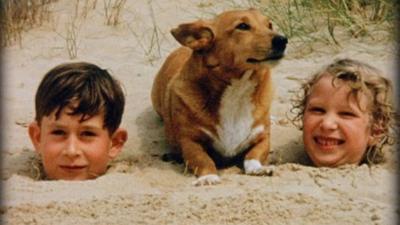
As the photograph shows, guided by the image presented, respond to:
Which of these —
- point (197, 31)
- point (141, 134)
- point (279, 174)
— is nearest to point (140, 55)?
point (141, 134)

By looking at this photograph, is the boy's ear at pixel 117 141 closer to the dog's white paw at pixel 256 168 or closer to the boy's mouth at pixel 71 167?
the boy's mouth at pixel 71 167

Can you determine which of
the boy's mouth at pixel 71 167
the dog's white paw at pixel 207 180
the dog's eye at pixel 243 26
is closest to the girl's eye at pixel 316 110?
the dog's eye at pixel 243 26

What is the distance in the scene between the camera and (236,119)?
4965 millimetres

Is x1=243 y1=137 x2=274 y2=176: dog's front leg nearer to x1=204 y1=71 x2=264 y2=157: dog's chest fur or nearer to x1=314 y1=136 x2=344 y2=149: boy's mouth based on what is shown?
x1=204 y1=71 x2=264 y2=157: dog's chest fur

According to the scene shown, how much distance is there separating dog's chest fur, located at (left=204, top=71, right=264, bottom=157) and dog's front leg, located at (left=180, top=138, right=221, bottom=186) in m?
0.11

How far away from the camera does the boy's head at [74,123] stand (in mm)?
4656

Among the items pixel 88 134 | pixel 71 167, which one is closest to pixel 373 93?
pixel 88 134

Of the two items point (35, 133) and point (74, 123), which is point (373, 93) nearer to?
point (74, 123)

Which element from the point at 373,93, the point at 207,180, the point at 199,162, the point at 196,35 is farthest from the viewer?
the point at 373,93

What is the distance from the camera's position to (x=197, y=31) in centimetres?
492

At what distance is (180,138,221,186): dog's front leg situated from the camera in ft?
15.2

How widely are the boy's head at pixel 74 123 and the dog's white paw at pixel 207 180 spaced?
1.82 feet

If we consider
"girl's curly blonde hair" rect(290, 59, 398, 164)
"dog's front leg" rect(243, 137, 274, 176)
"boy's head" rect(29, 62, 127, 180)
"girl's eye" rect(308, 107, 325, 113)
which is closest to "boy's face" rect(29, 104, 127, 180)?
"boy's head" rect(29, 62, 127, 180)

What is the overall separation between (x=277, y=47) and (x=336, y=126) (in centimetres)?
56
